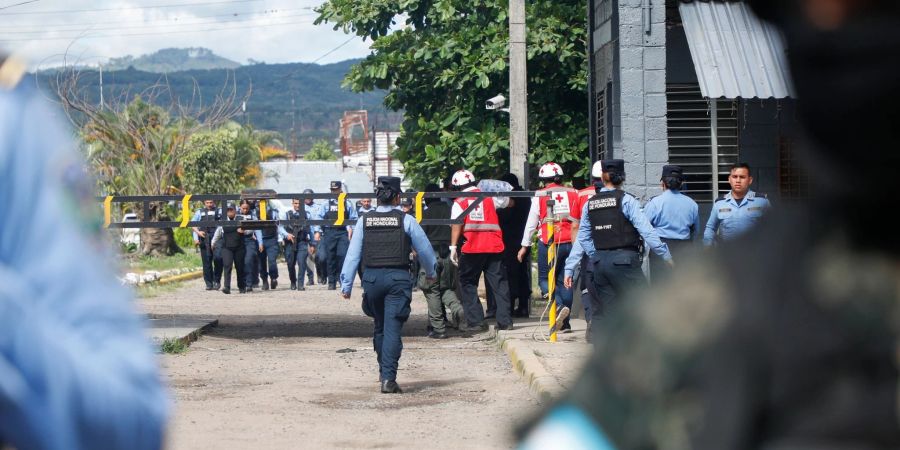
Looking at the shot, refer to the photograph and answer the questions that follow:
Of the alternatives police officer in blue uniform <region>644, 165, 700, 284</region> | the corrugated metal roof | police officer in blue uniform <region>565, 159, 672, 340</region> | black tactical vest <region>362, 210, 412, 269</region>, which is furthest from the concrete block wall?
black tactical vest <region>362, 210, 412, 269</region>

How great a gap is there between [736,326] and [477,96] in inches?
882

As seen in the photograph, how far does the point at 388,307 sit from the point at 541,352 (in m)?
2.11

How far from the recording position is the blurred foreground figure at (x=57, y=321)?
4.17ft

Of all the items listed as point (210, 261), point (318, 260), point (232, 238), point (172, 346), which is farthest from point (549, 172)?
point (318, 260)

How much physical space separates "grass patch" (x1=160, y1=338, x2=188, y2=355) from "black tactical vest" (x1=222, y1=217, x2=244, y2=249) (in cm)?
901

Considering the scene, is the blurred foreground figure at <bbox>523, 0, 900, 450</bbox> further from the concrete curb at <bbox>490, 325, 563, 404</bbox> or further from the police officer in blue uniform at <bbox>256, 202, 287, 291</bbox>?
the police officer in blue uniform at <bbox>256, 202, 287, 291</bbox>

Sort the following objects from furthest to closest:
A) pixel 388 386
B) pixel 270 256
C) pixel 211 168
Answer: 1. pixel 211 168
2. pixel 270 256
3. pixel 388 386

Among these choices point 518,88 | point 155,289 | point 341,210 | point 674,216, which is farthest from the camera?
point 155,289

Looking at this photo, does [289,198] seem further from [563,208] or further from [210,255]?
[210,255]

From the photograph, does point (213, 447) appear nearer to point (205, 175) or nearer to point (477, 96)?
point (477, 96)

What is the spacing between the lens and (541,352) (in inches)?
496

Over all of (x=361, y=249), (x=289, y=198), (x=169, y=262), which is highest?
(x=289, y=198)

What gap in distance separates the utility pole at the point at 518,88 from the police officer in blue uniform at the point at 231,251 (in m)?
7.23

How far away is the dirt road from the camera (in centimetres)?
898
